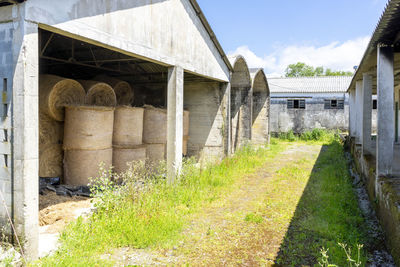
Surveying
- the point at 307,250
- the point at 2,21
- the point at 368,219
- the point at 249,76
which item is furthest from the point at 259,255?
the point at 249,76

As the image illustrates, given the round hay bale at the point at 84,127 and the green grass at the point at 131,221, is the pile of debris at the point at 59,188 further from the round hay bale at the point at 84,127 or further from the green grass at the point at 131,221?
the green grass at the point at 131,221

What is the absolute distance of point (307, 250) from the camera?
170 inches

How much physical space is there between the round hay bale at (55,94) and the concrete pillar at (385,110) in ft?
20.2

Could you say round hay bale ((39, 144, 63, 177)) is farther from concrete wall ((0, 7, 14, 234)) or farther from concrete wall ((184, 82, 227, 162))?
concrete wall ((184, 82, 227, 162))

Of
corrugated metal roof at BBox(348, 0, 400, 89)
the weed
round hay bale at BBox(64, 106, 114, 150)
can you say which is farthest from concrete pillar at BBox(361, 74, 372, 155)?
round hay bale at BBox(64, 106, 114, 150)

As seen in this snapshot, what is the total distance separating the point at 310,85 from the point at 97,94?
1916 centimetres

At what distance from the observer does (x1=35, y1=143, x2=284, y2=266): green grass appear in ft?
12.9

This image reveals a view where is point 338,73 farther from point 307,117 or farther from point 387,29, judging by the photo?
point 387,29

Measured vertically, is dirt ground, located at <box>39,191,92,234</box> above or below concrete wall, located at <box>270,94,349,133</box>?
below

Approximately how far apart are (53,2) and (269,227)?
14.7 ft

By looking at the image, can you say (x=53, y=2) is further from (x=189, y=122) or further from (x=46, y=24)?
(x=189, y=122)

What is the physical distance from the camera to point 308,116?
20.8m

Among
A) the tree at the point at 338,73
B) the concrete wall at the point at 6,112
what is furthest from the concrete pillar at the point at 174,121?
the tree at the point at 338,73

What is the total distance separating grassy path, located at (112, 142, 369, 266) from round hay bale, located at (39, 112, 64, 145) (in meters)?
3.48
